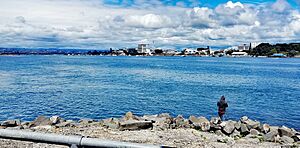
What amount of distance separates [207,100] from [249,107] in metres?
4.91

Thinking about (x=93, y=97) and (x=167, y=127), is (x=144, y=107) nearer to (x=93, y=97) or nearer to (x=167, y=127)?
(x=93, y=97)

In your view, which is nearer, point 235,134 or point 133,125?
point 133,125

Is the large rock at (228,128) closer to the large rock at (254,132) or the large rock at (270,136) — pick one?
the large rock at (254,132)

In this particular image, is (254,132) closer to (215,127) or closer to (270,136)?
(270,136)

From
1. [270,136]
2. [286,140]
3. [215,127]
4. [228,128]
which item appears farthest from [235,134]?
[286,140]

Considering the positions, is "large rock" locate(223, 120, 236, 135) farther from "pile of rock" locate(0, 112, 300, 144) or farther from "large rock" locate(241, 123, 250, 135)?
"large rock" locate(241, 123, 250, 135)

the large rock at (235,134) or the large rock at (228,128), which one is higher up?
the large rock at (228,128)

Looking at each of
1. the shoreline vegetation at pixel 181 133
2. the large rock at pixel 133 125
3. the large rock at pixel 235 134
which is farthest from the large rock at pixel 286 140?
the large rock at pixel 133 125

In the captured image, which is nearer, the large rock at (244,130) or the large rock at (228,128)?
the large rock at (228,128)

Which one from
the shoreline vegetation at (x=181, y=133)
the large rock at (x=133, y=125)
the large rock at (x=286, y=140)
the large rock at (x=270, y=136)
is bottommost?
the large rock at (x=286, y=140)

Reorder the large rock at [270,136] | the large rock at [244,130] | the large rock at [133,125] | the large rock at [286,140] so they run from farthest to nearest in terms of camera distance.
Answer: the large rock at [244,130], the large rock at [133,125], the large rock at [270,136], the large rock at [286,140]

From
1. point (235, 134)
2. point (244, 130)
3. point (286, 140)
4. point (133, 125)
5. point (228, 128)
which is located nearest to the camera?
point (286, 140)

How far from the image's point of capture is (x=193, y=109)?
30516mm

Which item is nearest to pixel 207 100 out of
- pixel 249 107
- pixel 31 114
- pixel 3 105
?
pixel 249 107
